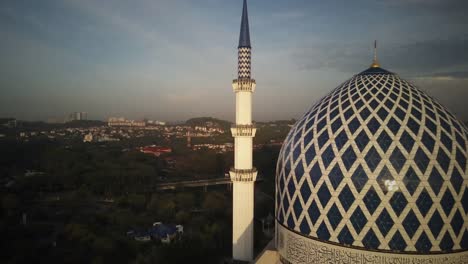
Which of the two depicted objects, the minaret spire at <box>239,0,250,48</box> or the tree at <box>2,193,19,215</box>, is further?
the tree at <box>2,193,19,215</box>

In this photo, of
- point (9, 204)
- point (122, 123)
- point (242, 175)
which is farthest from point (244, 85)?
point (122, 123)

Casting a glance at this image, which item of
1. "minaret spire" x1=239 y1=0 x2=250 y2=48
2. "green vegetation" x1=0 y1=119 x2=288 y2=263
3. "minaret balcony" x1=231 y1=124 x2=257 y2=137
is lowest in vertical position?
"green vegetation" x1=0 y1=119 x2=288 y2=263

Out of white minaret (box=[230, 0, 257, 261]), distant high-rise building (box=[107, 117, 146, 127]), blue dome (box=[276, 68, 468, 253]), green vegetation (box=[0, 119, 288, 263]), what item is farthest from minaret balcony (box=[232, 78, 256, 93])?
distant high-rise building (box=[107, 117, 146, 127])

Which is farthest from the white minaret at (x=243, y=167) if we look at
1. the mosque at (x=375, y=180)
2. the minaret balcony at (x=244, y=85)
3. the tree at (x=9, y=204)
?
the tree at (x=9, y=204)

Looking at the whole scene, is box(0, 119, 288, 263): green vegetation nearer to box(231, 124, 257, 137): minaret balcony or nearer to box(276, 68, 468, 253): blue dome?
box(231, 124, 257, 137): minaret balcony

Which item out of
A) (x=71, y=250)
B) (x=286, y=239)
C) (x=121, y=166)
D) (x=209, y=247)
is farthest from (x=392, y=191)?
(x=121, y=166)

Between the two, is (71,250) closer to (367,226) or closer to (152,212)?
(152,212)

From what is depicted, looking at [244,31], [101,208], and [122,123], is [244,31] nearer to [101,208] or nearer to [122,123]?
[101,208]
